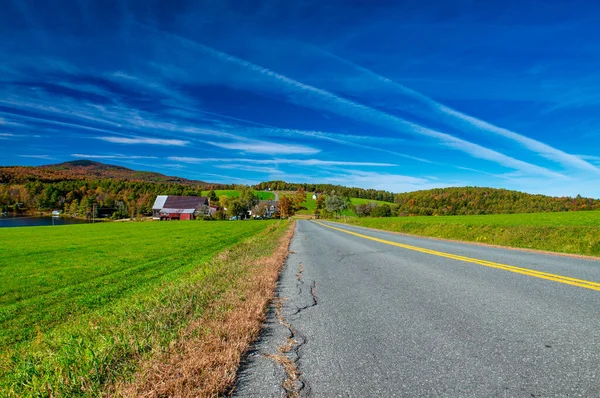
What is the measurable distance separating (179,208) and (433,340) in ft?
384

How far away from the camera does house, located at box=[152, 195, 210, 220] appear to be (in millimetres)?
108188

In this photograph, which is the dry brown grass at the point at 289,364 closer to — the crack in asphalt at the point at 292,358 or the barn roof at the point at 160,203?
the crack in asphalt at the point at 292,358

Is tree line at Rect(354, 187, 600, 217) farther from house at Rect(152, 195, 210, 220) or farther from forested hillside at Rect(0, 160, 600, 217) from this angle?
house at Rect(152, 195, 210, 220)

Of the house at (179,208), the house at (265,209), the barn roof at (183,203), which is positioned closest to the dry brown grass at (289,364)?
the house at (179,208)

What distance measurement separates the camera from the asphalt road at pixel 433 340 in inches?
90.7

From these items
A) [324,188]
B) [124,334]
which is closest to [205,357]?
[124,334]

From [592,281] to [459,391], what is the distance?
560 centimetres

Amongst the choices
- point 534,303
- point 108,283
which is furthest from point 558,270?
point 108,283

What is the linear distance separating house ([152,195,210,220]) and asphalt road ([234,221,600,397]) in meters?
108

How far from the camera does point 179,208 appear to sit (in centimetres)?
11069

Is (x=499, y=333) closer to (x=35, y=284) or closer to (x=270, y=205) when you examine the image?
(x=35, y=284)

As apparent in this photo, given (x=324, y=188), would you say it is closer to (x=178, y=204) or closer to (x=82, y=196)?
(x=178, y=204)

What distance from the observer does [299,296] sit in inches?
210

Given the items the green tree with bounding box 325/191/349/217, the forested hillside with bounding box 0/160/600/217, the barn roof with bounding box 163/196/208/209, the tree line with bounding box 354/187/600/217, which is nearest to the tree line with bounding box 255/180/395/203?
the forested hillside with bounding box 0/160/600/217
